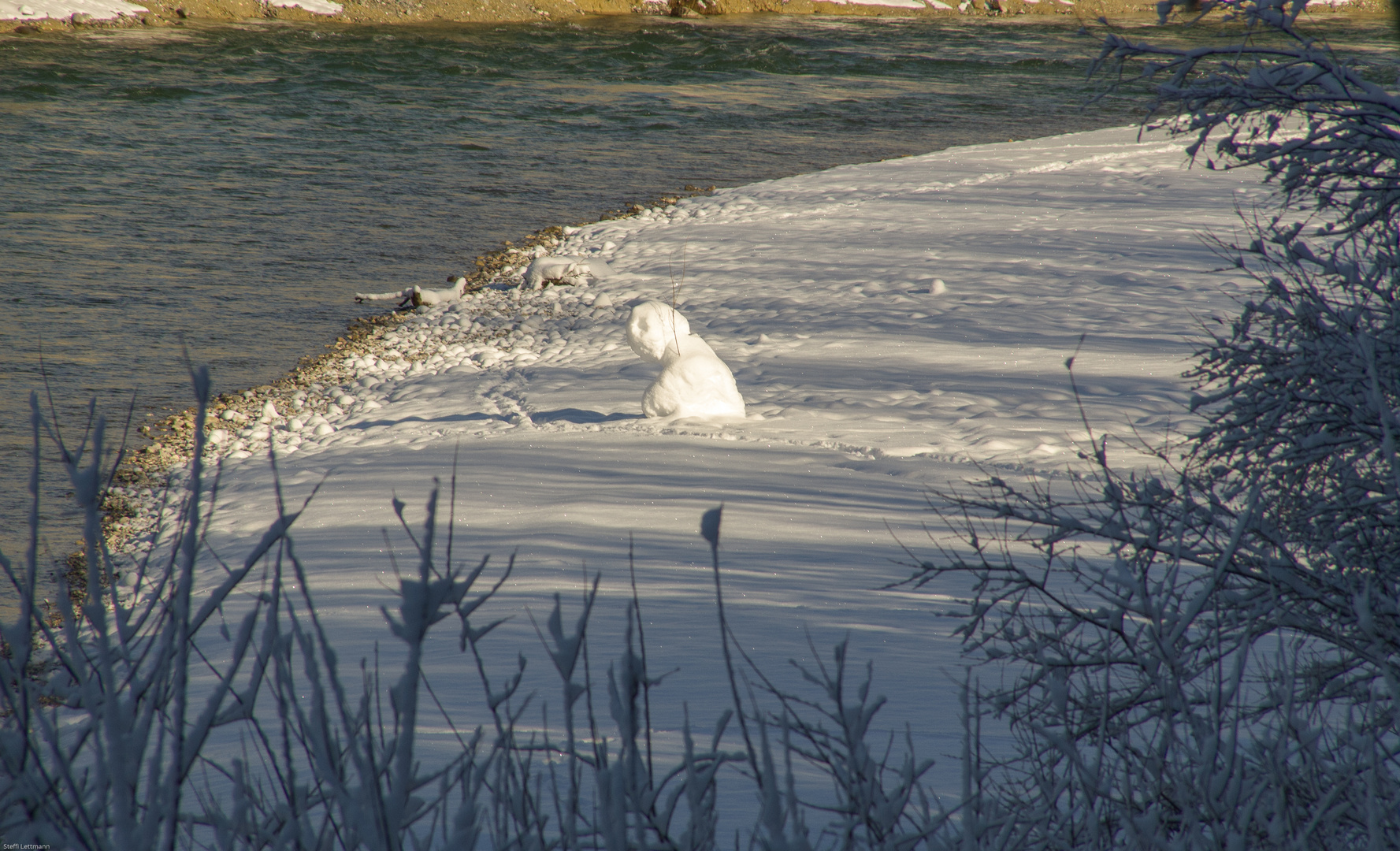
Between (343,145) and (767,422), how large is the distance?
1269 centimetres

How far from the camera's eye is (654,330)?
7.88 meters

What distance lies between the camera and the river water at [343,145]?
9812 millimetres


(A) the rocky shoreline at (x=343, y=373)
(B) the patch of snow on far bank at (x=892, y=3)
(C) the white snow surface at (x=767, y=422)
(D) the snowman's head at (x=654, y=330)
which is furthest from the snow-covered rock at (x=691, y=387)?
(B) the patch of snow on far bank at (x=892, y=3)

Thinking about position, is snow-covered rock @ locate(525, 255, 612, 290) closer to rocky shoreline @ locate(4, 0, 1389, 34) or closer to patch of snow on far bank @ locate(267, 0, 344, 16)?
rocky shoreline @ locate(4, 0, 1389, 34)

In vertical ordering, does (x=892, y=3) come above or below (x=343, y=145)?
above

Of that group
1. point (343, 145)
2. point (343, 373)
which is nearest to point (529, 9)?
point (343, 145)

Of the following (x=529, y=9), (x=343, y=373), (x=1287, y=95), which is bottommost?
(x=343, y=373)

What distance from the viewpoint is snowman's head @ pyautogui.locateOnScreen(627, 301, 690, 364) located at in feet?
25.8

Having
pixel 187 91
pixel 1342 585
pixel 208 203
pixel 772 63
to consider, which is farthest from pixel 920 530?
pixel 772 63

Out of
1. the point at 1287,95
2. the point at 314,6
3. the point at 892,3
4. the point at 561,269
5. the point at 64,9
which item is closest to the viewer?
the point at 1287,95

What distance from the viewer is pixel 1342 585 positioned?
2617 millimetres

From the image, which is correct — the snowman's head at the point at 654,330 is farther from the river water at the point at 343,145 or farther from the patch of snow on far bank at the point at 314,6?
the patch of snow on far bank at the point at 314,6

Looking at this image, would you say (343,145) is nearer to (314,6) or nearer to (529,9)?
(314,6)

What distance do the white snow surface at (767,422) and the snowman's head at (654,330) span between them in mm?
439
